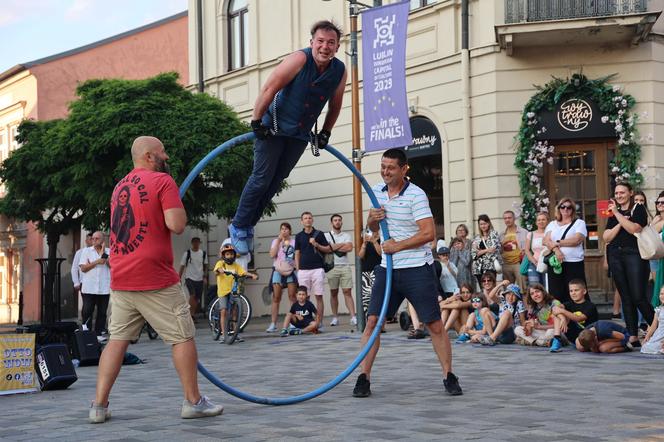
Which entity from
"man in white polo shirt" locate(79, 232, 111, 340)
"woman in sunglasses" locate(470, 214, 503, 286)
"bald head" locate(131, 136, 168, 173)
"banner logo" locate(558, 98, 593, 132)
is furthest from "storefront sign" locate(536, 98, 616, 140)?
"bald head" locate(131, 136, 168, 173)

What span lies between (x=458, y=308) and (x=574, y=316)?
2039 mm

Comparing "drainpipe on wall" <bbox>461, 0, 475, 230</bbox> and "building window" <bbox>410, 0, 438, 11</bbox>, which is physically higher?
"building window" <bbox>410, 0, 438, 11</bbox>

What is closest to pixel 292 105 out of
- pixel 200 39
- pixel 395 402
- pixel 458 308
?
pixel 395 402

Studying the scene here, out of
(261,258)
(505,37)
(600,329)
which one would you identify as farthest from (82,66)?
(600,329)

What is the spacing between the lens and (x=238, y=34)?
27828 mm

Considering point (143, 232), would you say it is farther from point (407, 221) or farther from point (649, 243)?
point (649, 243)

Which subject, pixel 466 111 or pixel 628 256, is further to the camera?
pixel 466 111

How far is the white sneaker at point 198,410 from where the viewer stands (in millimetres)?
7336

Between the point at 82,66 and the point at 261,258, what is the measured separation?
51.2 ft

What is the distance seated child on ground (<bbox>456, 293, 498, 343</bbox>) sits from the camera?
13750mm

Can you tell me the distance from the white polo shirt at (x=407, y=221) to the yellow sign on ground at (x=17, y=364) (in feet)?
12.5

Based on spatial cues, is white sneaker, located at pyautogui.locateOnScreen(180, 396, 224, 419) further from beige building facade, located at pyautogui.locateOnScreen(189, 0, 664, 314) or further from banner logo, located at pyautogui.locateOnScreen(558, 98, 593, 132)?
banner logo, located at pyautogui.locateOnScreen(558, 98, 593, 132)

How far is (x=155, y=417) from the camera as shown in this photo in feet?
24.8

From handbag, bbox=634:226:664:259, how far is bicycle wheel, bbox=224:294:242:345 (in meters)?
6.62
